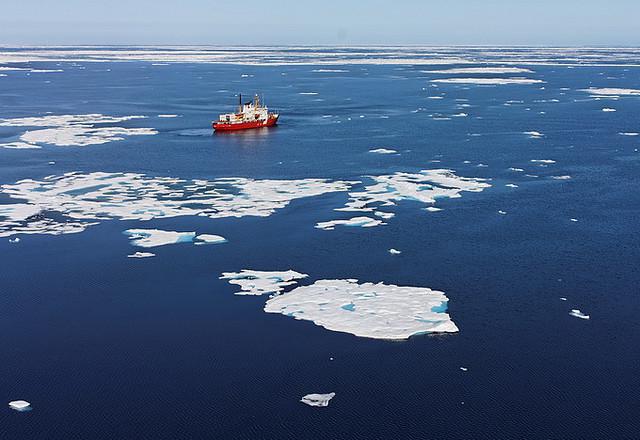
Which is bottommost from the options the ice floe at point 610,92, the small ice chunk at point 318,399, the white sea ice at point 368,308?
the small ice chunk at point 318,399

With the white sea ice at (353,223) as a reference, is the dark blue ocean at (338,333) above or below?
below

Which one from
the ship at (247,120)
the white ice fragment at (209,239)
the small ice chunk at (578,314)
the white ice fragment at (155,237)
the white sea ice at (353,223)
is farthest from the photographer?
the ship at (247,120)

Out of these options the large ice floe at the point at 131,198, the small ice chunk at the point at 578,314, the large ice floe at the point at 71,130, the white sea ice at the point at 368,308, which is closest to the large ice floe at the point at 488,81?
the large ice floe at the point at 71,130

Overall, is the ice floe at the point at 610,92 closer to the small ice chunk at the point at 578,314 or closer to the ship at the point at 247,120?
the ship at the point at 247,120

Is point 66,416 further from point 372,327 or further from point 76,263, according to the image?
point 76,263

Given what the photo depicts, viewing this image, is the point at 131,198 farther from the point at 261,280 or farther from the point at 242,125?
the point at 242,125

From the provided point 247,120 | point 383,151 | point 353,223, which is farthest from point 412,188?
point 247,120

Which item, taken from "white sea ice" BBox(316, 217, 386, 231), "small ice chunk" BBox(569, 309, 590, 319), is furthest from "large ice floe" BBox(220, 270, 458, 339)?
"white sea ice" BBox(316, 217, 386, 231)

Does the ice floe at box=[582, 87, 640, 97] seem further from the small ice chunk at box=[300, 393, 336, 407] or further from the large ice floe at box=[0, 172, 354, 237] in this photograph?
the small ice chunk at box=[300, 393, 336, 407]
